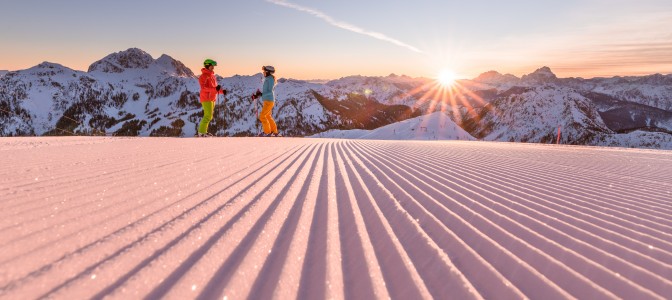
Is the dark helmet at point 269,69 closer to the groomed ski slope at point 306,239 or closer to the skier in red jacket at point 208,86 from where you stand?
the skier in red jacket at point 208,86

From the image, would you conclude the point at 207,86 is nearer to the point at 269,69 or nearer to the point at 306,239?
the point at 269,69

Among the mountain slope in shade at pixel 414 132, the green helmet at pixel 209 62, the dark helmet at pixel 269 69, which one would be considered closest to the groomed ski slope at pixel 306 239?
the green helmet at pixel 209 62

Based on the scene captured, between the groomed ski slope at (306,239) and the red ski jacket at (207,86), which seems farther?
the red ski jacket at (207,86)

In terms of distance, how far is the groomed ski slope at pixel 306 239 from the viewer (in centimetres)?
136

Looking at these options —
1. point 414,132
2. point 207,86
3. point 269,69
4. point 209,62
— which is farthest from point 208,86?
point 414,132

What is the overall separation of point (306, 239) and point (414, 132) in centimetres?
3795

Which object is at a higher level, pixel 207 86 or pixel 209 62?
pixel 209 62

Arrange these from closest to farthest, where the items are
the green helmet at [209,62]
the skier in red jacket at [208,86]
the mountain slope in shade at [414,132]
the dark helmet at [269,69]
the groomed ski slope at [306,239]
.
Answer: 1. the groomed ski slope at [306,239]
2. the green helmet at [209,62]
3. the skier in red jacket at [208,86]
4. the dark helmet at [269,69]
5. the mountain slope in shade at [414,132]

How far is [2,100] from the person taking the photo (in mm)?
185000

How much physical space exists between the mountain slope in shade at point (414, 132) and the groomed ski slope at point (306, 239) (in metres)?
30.3

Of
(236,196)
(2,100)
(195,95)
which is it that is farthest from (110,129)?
(236,196)

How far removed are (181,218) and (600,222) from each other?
2.81 m

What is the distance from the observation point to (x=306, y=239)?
1.94 meters

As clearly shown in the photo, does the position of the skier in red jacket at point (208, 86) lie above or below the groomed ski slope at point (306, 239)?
above
